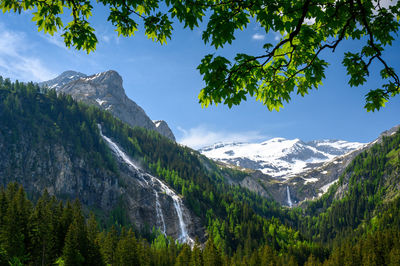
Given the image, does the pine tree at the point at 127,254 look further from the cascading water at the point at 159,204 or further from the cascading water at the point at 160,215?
the cascading water at the point at 160,215

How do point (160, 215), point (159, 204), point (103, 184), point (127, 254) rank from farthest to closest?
point (103, 184) < point (159, 204) < point (160, 215) < point (127, 254)

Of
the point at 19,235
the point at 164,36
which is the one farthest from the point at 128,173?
the point at 164,36

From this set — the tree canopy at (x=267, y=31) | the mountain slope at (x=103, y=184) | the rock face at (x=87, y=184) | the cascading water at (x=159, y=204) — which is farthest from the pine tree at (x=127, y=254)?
the rock face at (x=87, y=184)

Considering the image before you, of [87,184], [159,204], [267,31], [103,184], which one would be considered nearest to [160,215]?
[159,204]

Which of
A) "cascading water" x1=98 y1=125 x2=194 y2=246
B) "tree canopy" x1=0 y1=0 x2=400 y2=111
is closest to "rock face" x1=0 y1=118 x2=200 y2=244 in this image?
"cascading water" x1=98 y1=125 x2=194 y2=246

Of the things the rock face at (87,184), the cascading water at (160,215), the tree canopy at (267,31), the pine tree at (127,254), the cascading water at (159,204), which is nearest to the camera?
the tree canopy at (267,31)

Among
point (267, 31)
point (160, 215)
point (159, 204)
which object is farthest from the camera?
point (159, 204)

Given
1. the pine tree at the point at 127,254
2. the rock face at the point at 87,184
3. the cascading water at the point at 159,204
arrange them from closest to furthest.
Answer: the pine tree at the point at 127,254, the cascading water at the point at 159,204, the rock face at the point at 87,184

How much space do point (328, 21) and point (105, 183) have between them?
171 metres

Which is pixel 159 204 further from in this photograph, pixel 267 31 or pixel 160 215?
pixel 267 31

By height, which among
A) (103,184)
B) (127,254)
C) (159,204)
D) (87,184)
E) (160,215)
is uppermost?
(87,184)

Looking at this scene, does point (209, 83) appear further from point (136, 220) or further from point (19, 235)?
point (136, 220)

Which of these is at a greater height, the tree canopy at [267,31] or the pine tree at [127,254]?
the tree canopy at [267,31]

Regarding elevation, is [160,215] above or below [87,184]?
below
